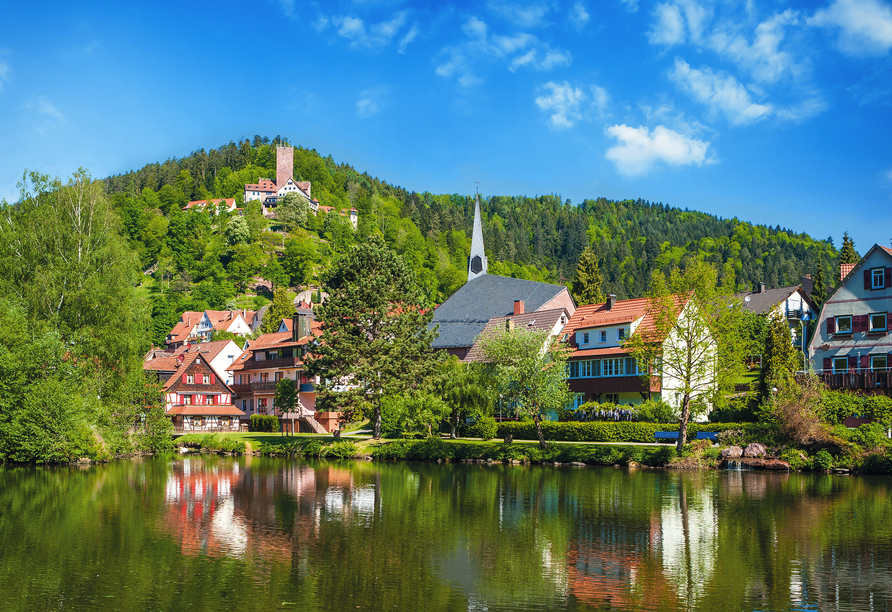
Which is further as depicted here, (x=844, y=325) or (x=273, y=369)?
(x=273, y=369)

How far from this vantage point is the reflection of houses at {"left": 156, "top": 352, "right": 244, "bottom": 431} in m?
82.3

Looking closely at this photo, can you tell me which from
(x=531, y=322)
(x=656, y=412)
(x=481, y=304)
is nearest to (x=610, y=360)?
(x=656, y=412)

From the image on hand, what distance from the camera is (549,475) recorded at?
133 feet

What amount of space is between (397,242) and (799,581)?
17640 cm

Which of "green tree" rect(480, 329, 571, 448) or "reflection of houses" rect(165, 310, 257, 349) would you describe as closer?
"green tree" rect(480, 329, 571, 448)

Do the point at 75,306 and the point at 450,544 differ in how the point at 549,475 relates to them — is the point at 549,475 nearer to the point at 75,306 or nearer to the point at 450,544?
the point at 450,544

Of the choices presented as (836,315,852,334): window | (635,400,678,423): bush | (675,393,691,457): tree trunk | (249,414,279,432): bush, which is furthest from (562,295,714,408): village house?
(249,414,279,432): bush

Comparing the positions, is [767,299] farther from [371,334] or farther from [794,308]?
[371,334]

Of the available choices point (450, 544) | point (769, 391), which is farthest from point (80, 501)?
point (769, 391)

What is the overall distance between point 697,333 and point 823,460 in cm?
979

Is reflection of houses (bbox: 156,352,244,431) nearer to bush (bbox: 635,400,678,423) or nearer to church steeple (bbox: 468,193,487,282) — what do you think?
church steeple (bbox: 468,193,487,282)

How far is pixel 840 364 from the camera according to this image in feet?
190

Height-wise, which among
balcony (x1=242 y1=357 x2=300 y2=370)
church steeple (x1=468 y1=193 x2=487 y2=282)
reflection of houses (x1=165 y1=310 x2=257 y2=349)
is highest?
church steeple (x1=468 y1=193 x2=487 y2=282)

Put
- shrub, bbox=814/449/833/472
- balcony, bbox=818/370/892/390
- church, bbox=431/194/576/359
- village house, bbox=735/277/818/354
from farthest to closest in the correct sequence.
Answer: village house, bbox=735/277/818/354 → church, bbox=431/194/576/359 → balcony, bbox=818/370/892/390 → shrub, bbox=814/449/833/472
